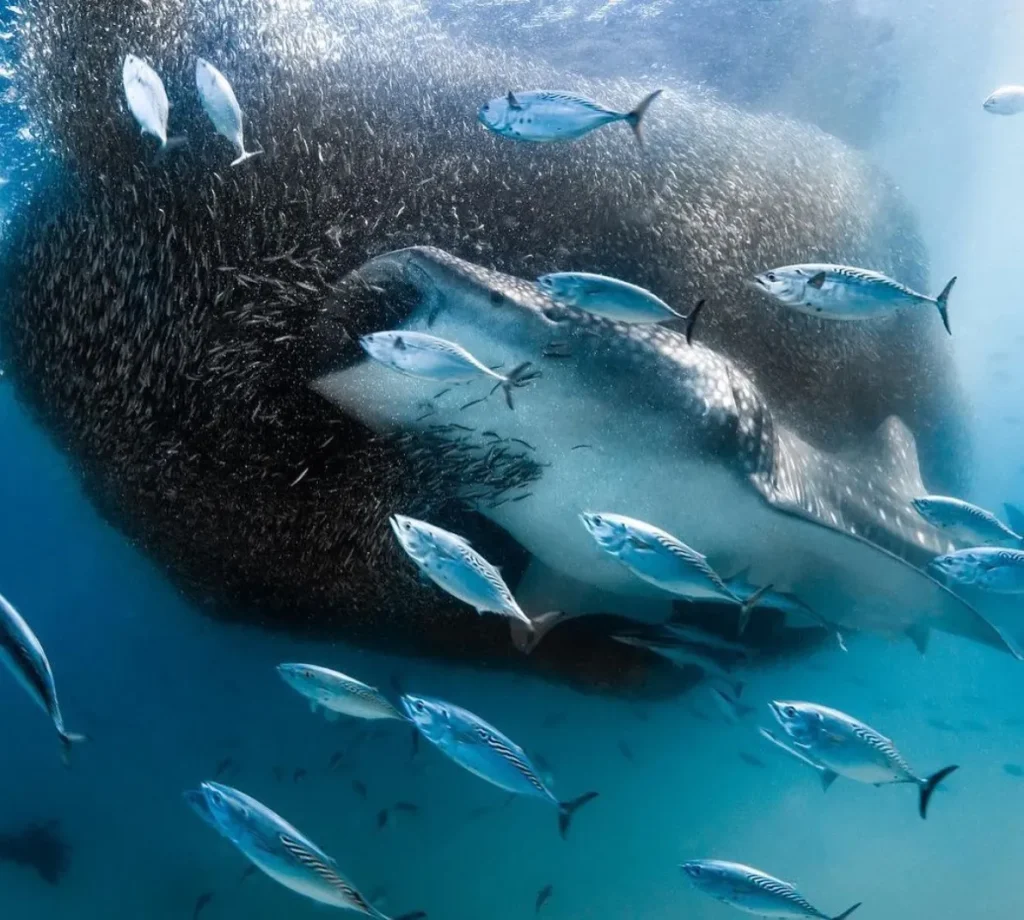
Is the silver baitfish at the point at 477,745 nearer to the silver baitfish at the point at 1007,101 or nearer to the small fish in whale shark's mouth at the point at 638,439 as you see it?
the small fish in whale shark's mouth at the point at 638,439

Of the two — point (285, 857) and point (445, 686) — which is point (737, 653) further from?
point (445, 686)

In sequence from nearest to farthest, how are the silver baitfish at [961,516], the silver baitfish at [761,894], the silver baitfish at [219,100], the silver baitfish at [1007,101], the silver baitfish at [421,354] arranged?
the silver baitfish at [421,354], the silver baitfish at [219,100], the silver baitfish at [761,894], the silver baitfish at [961,516], the silver baitfish at [1007,101]

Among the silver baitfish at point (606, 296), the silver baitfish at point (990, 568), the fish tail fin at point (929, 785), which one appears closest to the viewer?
the silver baitfish at point (606, 296)

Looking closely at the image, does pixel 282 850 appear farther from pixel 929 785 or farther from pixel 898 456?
pixel 898 456

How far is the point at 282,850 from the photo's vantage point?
3211 mm

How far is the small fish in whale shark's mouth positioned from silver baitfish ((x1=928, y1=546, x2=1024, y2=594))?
231mm

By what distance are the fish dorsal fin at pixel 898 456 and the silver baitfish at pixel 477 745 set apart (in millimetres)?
5123

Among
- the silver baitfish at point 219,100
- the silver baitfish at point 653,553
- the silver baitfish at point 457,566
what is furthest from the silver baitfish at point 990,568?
the silver baitfish at point 219,100

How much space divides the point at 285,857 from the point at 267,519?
133 inches

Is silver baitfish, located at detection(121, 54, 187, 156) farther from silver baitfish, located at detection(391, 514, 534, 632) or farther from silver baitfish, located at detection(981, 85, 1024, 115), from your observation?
silver baitfish, located at detection(981, 85, 1024, 115)

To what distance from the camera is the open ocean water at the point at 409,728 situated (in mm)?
10968

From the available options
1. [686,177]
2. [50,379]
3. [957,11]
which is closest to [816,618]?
[686,177]

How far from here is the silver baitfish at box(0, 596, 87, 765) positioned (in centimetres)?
190

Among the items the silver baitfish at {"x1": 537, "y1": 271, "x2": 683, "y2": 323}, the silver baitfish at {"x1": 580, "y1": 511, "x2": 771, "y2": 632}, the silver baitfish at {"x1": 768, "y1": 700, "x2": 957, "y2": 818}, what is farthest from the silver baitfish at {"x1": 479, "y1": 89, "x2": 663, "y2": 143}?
the silver baitfish at {"x1": 768, "y1": 700, "x2": 957, "y2": 818}
